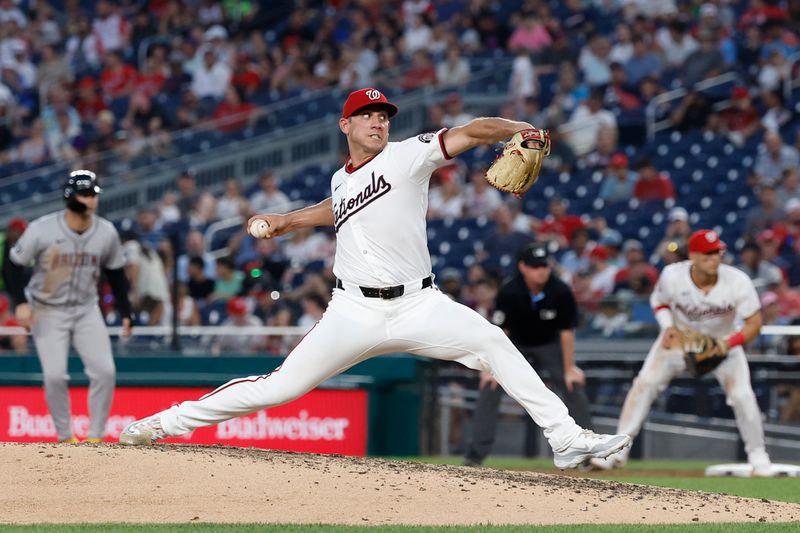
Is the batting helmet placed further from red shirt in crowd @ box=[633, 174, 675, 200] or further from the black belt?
red shirt in crowd @ box=[633, 174, 675, 200]

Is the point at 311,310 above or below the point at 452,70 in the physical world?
below

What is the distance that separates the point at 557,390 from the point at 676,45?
27.3 feet

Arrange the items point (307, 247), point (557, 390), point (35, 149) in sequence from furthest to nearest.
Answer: point (35, 149)
point (307, 247)
point (557, 390)

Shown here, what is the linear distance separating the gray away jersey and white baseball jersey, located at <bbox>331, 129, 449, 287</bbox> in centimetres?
360

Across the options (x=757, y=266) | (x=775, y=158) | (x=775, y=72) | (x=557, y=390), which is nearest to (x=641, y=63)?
(x=775, y=72)

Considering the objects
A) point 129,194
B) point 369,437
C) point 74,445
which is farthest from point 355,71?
point 74,445

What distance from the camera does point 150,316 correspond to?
1406cm

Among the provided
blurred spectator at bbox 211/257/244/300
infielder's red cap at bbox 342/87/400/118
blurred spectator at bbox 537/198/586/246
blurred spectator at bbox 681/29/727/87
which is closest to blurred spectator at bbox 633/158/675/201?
blurred spectator at bbox 537/198/586/246

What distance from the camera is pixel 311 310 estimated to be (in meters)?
14.1

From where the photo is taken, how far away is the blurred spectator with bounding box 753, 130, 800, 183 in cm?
1596

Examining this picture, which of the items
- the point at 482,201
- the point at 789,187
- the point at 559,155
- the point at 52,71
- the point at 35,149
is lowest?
the point at 789,187

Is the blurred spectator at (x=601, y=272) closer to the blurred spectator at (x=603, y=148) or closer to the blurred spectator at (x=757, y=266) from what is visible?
the blurred spectator at (x=757, y=266)

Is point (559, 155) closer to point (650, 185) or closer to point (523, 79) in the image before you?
point (523, 79)

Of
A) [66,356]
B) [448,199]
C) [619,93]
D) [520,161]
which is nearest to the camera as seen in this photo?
[520,161]
